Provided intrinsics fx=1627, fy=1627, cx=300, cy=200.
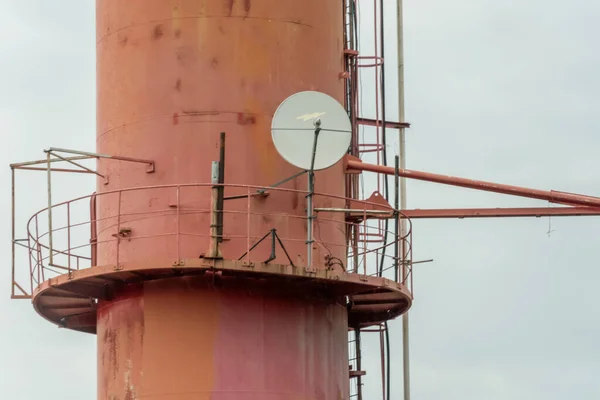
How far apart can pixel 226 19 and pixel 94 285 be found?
492 centimetres

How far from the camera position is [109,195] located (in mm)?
27391

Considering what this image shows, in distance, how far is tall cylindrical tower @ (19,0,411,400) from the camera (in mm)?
26016

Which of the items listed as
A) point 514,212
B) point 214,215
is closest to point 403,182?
point 514,212

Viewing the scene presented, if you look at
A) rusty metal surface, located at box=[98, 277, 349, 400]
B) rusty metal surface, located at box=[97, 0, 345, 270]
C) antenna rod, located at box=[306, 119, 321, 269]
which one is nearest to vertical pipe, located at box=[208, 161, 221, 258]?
rusty metal surface, located at box=[97, 0, 345, 270]

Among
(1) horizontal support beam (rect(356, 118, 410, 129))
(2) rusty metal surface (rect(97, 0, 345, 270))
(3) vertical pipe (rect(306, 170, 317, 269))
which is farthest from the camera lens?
(1) horizontal support beam (rect(356, 118, 410, 129))

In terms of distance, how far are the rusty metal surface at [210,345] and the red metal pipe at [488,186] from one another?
9.91 ft

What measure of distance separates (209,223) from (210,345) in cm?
196

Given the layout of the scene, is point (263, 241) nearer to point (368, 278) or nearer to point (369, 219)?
point (368, 278)

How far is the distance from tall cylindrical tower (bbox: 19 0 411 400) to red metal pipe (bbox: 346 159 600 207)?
1.01m

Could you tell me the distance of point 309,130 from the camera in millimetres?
26000

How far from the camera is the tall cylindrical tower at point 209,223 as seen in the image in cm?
2602

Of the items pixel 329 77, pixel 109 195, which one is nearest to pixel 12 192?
pixel 109 195

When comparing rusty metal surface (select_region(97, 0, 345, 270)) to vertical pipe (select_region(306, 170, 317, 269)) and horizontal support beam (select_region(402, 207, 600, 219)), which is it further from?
horizontal support beam (select_region(402, 207, 600, 219))

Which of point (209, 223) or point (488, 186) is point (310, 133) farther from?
point (488, 186)
